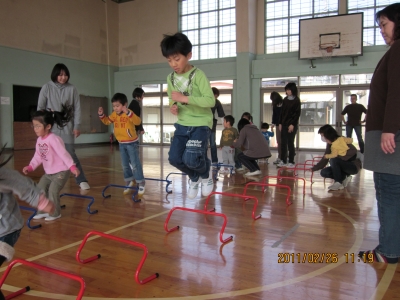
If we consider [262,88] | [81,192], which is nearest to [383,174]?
[81,192]

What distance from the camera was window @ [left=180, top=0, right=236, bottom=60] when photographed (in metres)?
14.0

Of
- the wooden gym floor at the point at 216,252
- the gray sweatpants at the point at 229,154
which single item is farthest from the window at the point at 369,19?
A: the wooden gym floor at the point at 216,252

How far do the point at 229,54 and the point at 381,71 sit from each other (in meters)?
12.1

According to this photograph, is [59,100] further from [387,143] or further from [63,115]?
[387,143]

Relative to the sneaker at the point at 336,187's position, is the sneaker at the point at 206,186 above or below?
above

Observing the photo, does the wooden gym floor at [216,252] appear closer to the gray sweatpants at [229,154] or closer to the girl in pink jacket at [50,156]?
the girl in pink jacket at [50,156]

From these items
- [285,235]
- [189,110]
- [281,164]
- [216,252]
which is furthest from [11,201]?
[281,164]

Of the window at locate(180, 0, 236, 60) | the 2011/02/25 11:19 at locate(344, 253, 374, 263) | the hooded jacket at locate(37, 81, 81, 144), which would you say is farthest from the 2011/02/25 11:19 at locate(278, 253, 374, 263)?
the window at locate(180, 0, 236, 60)

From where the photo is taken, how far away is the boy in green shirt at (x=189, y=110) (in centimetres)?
301

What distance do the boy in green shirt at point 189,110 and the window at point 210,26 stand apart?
11250 millimetres

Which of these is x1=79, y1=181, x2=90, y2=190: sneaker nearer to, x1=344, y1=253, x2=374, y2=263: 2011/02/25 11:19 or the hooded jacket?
the hooded jacket

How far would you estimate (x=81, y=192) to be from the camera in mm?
5055

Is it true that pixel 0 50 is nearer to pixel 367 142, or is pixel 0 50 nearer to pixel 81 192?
pixel 81 192

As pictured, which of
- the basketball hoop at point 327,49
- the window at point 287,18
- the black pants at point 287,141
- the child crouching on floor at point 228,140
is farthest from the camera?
the window at point 287,18
